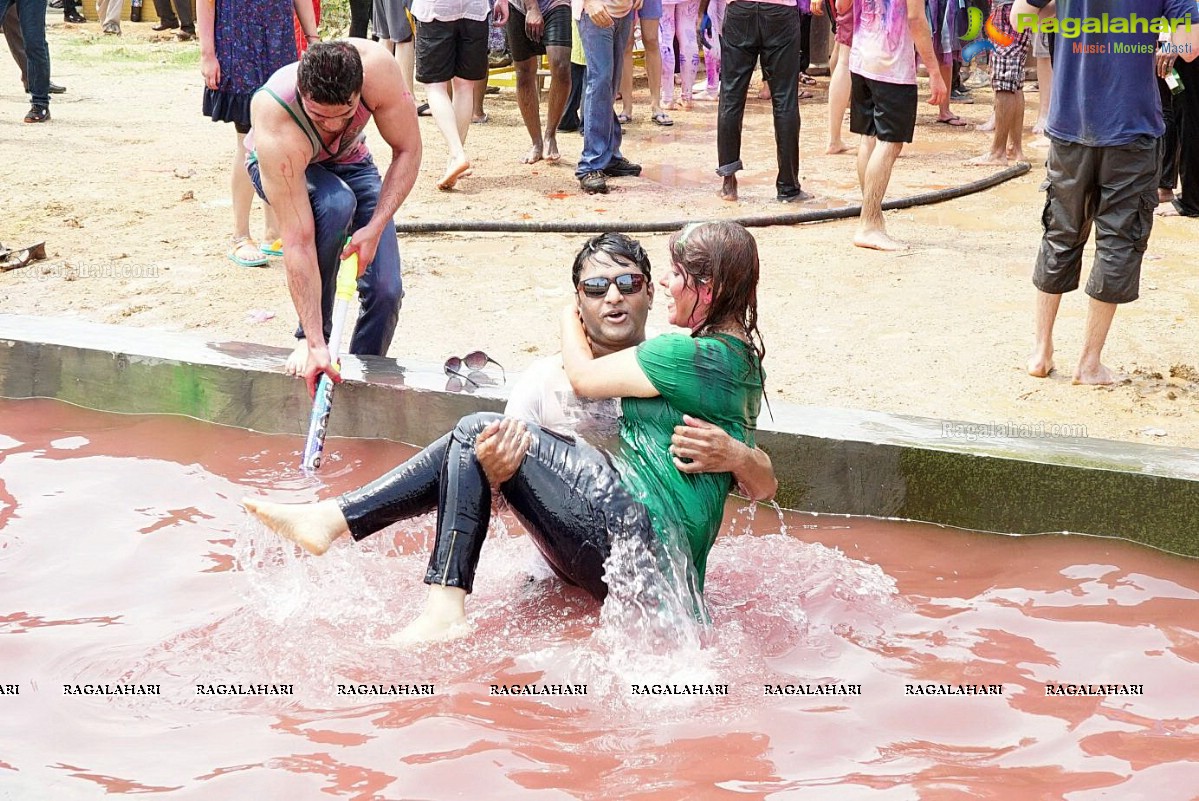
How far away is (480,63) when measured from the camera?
29.5 ft

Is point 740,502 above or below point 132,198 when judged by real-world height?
below

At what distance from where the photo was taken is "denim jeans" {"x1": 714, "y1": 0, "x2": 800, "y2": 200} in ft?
26.6

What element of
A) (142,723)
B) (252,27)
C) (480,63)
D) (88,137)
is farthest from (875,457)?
(88,137)

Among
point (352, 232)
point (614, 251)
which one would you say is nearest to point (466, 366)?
point (352, 232)

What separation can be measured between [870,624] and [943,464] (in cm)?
68

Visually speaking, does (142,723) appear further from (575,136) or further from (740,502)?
(575,136)

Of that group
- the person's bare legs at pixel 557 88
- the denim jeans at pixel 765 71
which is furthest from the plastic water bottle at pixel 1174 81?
the person's bare legs at pixel 557 88

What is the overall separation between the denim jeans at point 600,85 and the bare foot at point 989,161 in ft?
8.71

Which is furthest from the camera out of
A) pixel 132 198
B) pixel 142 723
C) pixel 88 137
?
pixel 88 137

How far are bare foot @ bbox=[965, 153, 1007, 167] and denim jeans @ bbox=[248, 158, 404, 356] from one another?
5644 millimetres

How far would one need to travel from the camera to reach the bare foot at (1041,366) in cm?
543

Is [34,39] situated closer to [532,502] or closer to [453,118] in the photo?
[453,118]

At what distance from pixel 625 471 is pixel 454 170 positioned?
215 inches

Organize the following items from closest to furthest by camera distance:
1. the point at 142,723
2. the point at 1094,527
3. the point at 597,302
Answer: the point at 142,723 < the point at 597,302 < the point at 1094,527
